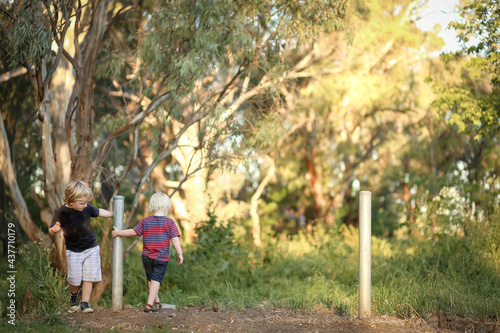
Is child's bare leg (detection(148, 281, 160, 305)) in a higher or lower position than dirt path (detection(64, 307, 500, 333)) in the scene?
higher

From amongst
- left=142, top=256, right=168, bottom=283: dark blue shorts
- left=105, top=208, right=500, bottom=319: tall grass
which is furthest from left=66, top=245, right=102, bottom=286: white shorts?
left=105, top=208, right=500, bottom=319: tall grass

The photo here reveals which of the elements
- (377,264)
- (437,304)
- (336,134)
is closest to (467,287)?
(437,304)

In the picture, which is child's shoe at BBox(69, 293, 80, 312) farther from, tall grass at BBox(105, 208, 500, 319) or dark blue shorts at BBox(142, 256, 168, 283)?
tall grass at BBox(105, 208, 500, 319)

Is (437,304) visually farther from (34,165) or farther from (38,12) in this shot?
(34,165)

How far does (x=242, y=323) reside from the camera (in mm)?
4902

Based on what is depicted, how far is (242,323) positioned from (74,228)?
1.98 m

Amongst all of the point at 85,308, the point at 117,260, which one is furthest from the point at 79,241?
the point at 85,308

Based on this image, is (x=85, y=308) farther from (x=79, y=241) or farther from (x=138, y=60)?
(x=138, y=60)

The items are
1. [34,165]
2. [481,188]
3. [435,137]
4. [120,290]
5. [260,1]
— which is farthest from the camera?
[435,137]

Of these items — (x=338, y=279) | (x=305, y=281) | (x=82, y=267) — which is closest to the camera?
(x=82, y=267)

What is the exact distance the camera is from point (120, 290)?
201 inches

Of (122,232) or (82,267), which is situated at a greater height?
(122,232)

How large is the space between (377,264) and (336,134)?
1028 cm

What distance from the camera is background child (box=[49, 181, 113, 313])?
4.93 m
